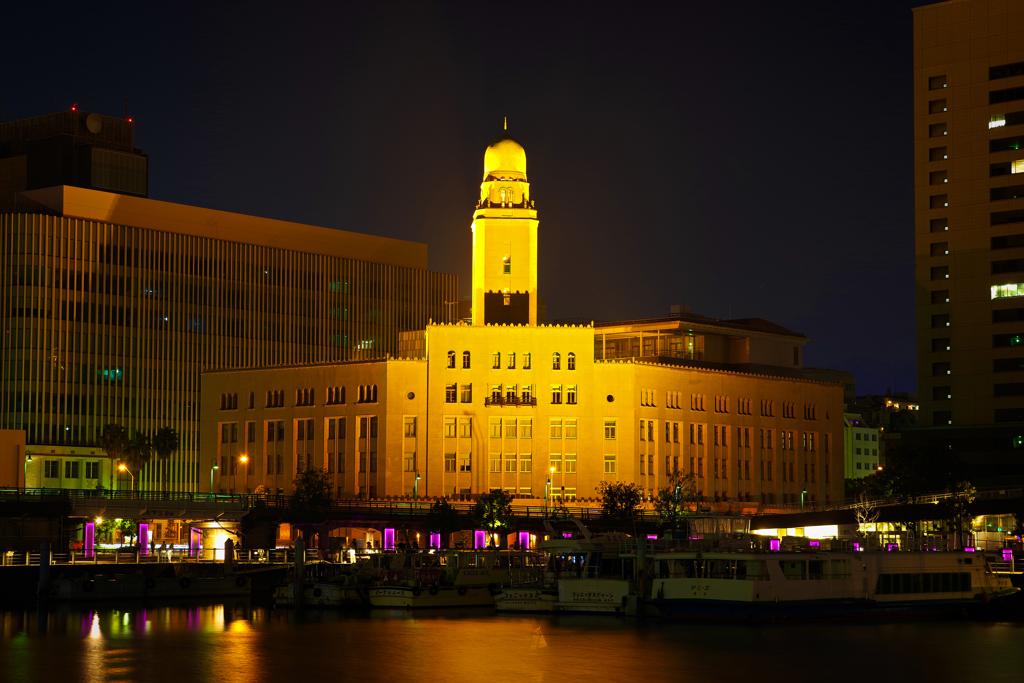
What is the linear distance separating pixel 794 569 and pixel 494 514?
57.7 m

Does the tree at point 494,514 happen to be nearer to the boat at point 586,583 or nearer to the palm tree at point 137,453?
the boat at point 586,583

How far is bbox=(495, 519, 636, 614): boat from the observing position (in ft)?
360

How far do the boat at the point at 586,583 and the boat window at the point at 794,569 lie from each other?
1096 centimetres

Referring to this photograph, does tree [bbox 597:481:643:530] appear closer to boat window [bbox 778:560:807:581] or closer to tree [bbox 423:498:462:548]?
tree [bbox 423:498:462:548]

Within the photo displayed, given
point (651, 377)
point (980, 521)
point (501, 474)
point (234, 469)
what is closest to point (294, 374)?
point (234, 469)

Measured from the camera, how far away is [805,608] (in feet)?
341

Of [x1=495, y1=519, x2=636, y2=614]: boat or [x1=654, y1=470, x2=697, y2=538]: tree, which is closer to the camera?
[x1=495, y1=519, x2=636, y2=614]: boat

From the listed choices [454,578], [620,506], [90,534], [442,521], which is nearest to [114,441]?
[90,534]

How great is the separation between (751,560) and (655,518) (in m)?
64.2

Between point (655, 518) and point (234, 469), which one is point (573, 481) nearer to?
point (655, 518)

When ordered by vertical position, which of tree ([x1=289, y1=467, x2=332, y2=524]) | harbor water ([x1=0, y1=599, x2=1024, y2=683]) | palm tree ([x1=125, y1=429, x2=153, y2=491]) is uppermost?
palm tree ([x1=125, y1=429, x2=153, y2=491])

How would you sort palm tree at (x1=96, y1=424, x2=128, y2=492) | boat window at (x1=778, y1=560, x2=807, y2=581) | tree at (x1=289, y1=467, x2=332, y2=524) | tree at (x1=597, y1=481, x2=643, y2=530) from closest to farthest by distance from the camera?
boat window at (x1=778, y1=560, x2=807, y2=581) < tree at (x1=289, y1=467, x2=332, y2=524) < tree at (x1=597, y1=481, x2=643, y2=530) < palm tree at (x1=96, y1=424, x2=128, y2=492)

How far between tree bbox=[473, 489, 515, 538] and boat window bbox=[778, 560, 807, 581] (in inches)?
2184

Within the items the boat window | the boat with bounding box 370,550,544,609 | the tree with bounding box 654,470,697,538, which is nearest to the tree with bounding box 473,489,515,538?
the tree with bounding box 654,470,697,538
